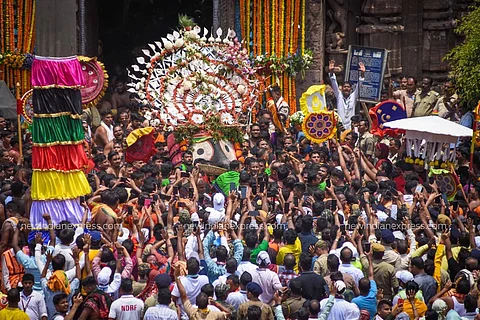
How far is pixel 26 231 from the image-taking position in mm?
12867

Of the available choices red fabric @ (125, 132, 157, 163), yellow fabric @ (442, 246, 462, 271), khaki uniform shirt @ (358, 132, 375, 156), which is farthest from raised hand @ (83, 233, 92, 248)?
khaki uniform shirt @ (358, 132, 375, 156)

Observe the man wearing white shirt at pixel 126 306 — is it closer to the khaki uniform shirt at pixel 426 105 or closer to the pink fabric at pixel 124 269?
the pink fabric at pixel 124 269

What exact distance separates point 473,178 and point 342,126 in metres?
4.17

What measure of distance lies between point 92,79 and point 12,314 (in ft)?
19.4

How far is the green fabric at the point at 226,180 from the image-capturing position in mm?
14569

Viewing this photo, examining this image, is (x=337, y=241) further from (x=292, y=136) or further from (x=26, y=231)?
(x=292, y=136)

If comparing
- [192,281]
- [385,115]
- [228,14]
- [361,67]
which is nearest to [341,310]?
[192,281]

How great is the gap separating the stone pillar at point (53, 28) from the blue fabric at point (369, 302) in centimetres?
491

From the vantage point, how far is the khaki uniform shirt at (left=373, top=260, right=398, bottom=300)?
11.3m

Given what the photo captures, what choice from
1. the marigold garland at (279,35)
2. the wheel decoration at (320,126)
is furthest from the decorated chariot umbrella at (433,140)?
the marigold garland at (279,35)

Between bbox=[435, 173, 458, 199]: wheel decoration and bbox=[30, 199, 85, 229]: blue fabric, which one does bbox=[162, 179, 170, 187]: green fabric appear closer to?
bbox=[30, 199, 85, 229]: blue fabric

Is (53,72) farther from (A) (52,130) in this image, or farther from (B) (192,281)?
(B) (192,281)

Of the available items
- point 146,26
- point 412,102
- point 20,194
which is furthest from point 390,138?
point 146,26

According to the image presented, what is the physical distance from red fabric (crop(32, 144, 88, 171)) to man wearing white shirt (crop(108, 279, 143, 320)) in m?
3.21
